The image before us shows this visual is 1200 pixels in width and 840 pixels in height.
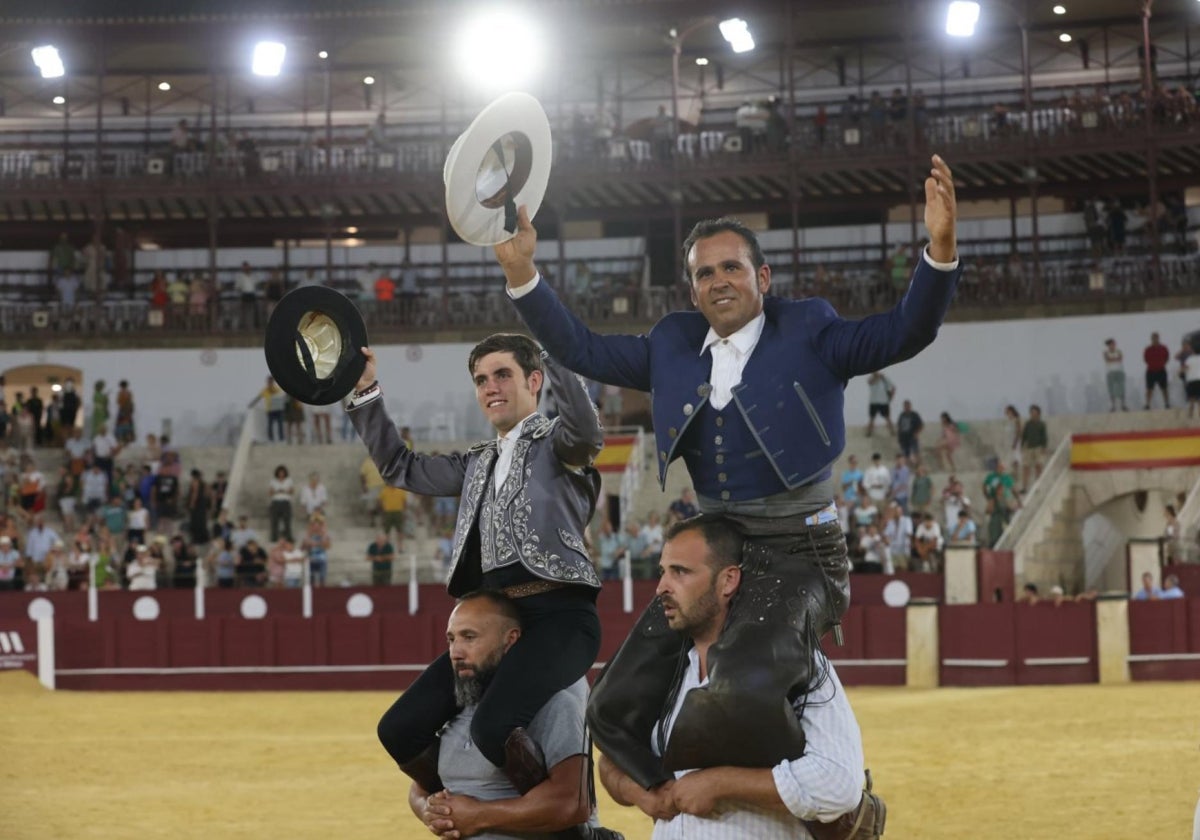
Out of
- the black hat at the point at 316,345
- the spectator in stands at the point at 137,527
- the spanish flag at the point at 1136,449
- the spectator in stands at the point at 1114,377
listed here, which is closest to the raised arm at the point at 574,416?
the black hat at the point at 316,345

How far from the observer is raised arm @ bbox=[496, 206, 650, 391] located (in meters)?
4.04

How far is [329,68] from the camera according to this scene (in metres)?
27.7

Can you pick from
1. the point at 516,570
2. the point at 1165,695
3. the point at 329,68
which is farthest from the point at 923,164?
the point at 516,570

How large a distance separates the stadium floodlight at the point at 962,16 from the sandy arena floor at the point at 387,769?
12.1m

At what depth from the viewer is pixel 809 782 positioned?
358cm

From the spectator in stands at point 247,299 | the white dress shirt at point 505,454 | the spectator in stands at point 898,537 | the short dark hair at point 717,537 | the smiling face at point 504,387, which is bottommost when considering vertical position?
the spectator in stands at point 898,537

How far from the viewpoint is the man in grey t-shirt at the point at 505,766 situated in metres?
4.22

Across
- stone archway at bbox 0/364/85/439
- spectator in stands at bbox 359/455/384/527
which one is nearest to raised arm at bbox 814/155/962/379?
spectator in stands at bbox 359/455/384/527

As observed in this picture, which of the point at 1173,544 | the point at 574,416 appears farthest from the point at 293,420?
the point at 574,416

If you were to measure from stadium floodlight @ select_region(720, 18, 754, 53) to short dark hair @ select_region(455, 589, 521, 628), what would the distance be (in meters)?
20.9

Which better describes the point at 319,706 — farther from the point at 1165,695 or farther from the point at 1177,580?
the point at 1177,580

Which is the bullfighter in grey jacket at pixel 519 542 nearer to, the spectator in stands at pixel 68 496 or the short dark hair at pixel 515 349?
the short dark hair at pixel 515 349

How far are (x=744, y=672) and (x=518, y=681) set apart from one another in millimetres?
836

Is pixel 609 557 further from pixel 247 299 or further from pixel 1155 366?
pixel 247 299
